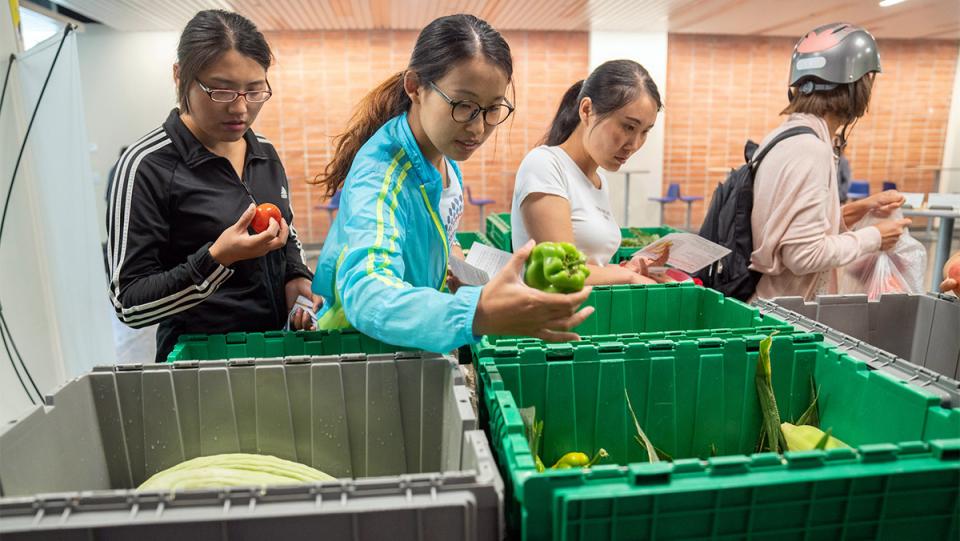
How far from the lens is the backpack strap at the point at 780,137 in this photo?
1.85 metres

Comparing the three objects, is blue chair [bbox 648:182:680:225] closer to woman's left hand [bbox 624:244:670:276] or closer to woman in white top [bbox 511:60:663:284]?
woman's left hand [bbox 624:244:670:276]

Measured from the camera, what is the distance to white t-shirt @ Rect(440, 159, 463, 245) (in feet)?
4.31

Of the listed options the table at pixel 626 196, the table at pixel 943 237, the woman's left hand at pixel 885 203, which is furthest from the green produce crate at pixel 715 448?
the table at pixel 626 196

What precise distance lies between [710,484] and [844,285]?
186 cm

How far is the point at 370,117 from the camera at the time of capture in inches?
51.7

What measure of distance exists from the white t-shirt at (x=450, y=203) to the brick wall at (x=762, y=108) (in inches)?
342

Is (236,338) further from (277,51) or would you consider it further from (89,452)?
(277,51)

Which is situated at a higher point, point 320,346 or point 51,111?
point 51,111

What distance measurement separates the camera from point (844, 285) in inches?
87.8

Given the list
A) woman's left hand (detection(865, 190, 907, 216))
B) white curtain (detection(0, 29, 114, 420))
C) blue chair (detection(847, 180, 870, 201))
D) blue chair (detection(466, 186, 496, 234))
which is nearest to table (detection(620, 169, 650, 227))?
blue chair (detection(466, 186, 496, 234))

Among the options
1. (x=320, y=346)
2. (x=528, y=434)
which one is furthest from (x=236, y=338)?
(x=528, y=434)

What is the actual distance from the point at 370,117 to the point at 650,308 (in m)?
0.99

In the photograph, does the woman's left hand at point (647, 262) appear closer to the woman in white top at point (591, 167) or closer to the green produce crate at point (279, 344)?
the woman in white top at point (591, 167)

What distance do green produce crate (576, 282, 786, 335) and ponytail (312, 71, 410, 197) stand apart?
30.7 inches
